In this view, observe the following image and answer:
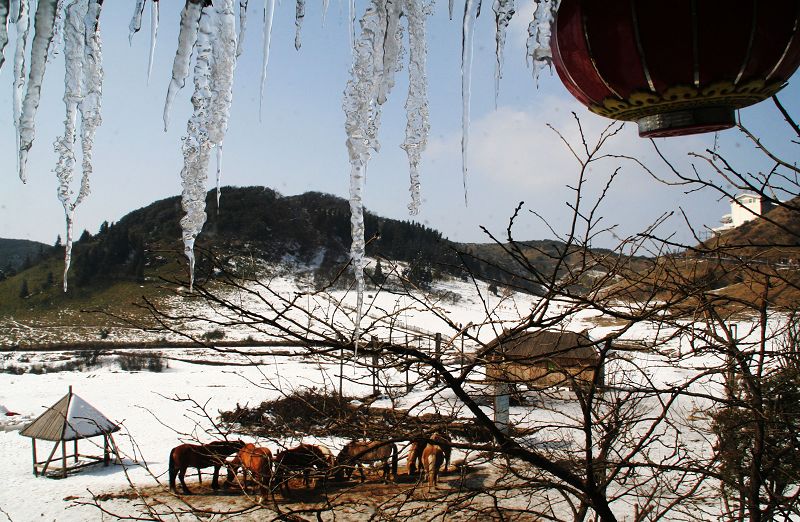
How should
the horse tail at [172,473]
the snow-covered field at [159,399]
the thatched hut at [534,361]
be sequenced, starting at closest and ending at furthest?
the thatched hut at [534,361]
the snow-covered field at [159,399]
the horse tail at [172,473]

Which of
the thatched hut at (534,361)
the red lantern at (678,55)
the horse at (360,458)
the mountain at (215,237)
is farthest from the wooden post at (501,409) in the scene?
the mountain at (215,237)

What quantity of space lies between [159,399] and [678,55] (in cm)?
1966

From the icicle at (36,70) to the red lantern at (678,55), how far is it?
1.15m

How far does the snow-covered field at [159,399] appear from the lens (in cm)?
389

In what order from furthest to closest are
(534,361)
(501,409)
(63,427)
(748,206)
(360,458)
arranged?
(63,427) < (501,409) < (748,206) < (534,361) < (360,458)

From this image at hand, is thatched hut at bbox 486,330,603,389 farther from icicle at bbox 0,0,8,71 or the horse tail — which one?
the horse tail

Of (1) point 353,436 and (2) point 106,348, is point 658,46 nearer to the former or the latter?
(1) point 353,436

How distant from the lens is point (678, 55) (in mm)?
1117

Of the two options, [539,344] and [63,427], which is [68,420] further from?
[539,344]

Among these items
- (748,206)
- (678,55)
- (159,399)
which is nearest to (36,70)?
(678,55)

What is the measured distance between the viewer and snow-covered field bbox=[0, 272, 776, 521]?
3891 mm

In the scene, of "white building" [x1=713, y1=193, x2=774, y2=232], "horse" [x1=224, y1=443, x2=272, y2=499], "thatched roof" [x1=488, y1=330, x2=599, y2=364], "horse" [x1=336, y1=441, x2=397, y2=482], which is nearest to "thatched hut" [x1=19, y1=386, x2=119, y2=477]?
"horse" [x1=224, y1=443, x2=272, y2=499]

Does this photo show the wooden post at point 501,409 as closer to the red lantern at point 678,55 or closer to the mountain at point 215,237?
the red lantern at point 678,55

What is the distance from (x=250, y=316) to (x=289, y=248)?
66858mm
